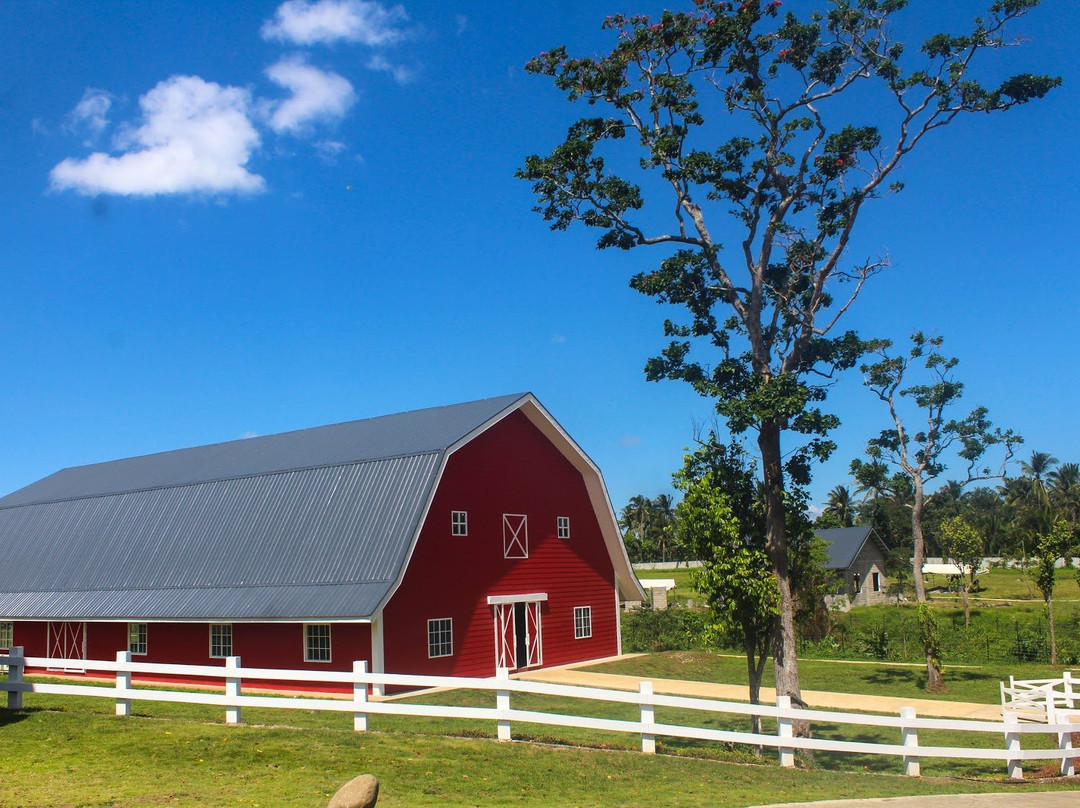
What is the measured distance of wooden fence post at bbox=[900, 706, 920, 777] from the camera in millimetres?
12625

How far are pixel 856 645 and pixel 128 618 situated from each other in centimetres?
2689

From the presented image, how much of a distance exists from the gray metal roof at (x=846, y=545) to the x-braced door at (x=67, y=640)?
1734 inches

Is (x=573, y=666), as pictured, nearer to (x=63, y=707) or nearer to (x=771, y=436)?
(x=771, y=436)

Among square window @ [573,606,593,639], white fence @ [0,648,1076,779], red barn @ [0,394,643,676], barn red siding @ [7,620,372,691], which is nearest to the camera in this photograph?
white fence @ [0,648,1076,779]

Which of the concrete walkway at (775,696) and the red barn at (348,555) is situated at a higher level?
the red barn at (348,555)

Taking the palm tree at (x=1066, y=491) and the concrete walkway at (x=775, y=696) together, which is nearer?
the concrete walkway at (x=775, y=696)

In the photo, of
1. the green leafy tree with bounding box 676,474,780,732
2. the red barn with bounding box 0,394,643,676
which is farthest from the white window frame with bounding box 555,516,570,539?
the green leafy tree with bounding box 676,474,780,732

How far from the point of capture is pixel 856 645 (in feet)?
123

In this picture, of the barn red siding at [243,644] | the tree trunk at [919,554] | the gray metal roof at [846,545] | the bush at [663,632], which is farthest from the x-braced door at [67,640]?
the gray metal roof at [846,545]

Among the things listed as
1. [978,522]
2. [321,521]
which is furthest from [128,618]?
[978,522]

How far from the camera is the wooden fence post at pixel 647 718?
12852 mm

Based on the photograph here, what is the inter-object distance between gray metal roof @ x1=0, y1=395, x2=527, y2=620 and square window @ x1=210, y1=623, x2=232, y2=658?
0.86 m

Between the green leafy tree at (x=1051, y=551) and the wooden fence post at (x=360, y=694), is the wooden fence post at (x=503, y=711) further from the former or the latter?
the green leafy tree at (x=1051, y=551)

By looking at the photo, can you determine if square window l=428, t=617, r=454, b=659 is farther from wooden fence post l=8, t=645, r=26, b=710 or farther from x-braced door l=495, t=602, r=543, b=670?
wooden fence post l=8, t=645, r=26, b=710
